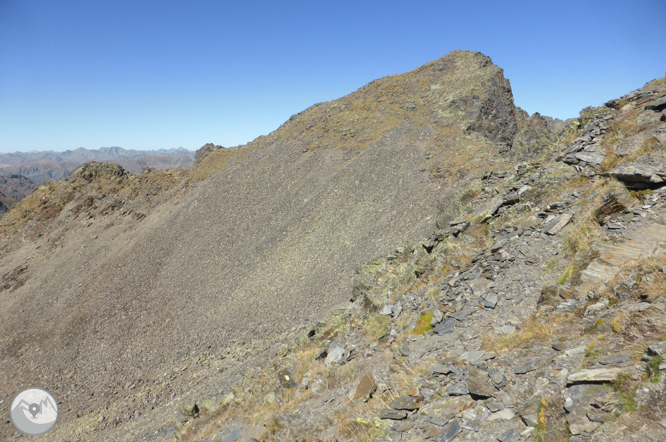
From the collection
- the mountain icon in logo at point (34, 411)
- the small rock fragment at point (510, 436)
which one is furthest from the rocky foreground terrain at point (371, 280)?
the mountain icon in logo at point (34, 411)

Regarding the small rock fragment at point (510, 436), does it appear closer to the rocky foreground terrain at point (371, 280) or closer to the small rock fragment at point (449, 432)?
the rocky foreground terrain at point (371, 280)

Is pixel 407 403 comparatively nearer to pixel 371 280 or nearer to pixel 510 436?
pixel 510 436

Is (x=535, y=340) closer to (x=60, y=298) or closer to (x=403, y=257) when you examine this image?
(x=403, y=257)

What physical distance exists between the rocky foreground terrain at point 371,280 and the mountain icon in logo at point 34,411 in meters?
0.74

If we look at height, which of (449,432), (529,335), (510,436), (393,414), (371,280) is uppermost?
(529,335)

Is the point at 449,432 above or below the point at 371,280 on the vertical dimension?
above

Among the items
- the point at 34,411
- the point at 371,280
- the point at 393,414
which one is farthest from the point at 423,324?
the point at 34,411

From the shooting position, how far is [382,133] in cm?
4253

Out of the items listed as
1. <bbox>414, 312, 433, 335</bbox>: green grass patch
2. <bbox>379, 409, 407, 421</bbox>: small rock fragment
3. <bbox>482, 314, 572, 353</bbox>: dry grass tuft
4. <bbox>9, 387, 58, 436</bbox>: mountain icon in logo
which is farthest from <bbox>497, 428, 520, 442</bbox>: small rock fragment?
<bbox>9, 387, 58, 436</bbox>: mountain icon in logo

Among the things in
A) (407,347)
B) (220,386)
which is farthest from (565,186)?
(220,386)

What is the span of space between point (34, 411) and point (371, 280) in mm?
27450

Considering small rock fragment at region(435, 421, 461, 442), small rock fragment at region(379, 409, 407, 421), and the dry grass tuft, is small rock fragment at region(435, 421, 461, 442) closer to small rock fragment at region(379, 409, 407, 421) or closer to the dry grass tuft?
small rock fragment at region(379, 409, 407, 421)

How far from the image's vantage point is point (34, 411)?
2444 centimetres

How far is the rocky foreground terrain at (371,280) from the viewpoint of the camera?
276 inches
